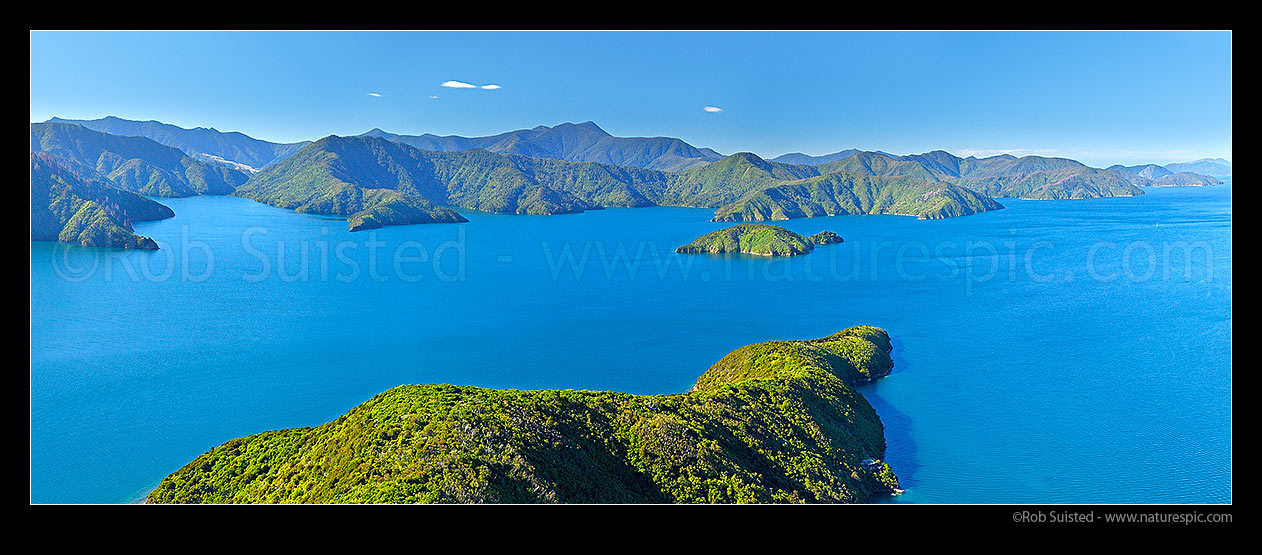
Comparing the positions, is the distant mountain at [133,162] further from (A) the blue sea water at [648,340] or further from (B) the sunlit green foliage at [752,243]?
(B) the sunlit green foliage at [752,243]

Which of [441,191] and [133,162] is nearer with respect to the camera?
[133,162]

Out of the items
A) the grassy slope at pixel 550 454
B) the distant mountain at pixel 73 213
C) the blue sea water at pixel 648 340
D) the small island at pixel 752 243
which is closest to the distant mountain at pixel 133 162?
the distant mountain at pixel 73 213

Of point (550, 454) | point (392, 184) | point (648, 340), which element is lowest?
point (550, 454)

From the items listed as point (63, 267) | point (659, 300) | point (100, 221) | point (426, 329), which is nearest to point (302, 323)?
point (426, 329)

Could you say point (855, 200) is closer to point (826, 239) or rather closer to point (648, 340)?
point (826, 239)

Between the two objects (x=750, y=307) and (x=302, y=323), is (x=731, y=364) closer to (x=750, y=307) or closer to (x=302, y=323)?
(x=750, y=307)

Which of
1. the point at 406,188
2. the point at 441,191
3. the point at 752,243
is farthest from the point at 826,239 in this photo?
the point at 406,188

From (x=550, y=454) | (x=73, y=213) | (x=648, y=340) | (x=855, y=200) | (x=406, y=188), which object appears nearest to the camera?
(x=550, y=454)
